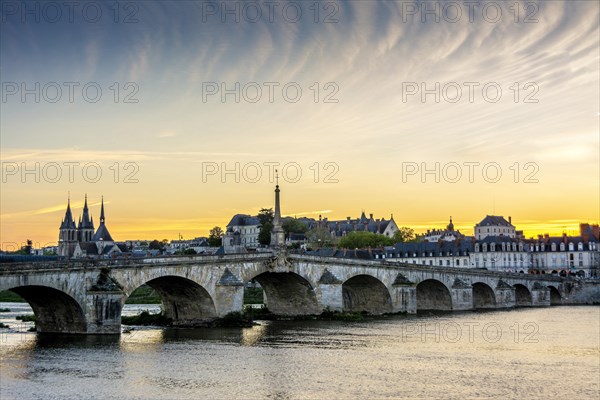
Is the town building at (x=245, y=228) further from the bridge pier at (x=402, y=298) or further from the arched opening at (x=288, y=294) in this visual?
the arched opening at (x=288, y=294)

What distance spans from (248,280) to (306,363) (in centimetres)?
2187

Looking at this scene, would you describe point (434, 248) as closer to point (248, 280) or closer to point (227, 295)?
point (248, 280)

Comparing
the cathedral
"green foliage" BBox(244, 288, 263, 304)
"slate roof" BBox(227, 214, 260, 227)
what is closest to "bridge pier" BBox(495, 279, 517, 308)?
"green foliage" BBox(244, 288, 263, 304)

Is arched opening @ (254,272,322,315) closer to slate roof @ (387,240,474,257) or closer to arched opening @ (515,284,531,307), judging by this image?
arched opening @ (515,284,531,307)

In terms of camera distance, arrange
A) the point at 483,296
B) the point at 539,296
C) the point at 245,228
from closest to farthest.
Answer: the point at 483,296
the point at 539,296
the point at 245,228

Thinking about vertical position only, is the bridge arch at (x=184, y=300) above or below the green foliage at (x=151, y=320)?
above

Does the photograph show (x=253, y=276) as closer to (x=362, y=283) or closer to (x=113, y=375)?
(x=362, y=283)

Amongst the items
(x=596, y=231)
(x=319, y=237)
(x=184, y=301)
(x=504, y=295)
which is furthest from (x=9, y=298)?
(x=596, y=231)

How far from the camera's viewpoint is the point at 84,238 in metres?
156

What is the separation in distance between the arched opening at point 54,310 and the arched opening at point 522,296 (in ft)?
196

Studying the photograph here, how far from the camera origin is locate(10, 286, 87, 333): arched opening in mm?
46594

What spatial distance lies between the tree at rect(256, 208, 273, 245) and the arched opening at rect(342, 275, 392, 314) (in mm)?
59811

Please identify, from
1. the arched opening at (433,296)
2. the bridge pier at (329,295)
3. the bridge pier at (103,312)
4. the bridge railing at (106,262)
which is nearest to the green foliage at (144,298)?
the bridge pier at (329,295)

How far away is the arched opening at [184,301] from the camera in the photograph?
185 feet
